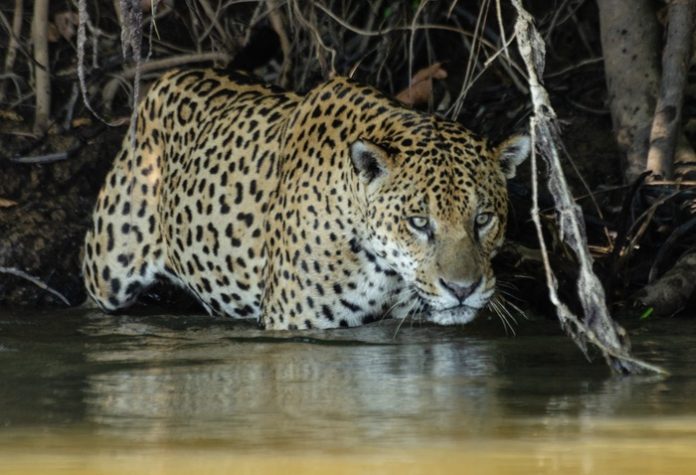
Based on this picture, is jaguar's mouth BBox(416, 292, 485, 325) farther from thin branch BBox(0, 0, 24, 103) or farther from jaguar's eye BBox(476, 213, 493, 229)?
thin branch BBox(0, 0, 24, 103)

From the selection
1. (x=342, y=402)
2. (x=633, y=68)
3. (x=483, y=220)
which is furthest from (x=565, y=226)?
(x=633, y=68)

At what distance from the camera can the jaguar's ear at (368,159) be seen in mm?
7457

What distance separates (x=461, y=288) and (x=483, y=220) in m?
0.48

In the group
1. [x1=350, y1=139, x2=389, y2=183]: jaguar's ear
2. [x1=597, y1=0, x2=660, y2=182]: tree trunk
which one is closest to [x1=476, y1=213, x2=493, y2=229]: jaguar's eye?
[x1=350, y1=139, x2=389, y2=183]: jaguar's ear

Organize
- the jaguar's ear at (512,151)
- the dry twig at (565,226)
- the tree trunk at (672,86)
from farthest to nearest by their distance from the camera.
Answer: the tree trunk at (672,86) → the jaguar's ear at (512,151) → the dry twig at (565,226)

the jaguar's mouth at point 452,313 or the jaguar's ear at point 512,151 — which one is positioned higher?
the jaguar's ear at point 512,151

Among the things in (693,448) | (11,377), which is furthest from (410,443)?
(11,377)

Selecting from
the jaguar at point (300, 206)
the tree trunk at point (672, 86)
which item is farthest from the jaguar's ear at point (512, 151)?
the tree trunk at point (672, 86)

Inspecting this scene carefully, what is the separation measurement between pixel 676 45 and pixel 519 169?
4.72 feet

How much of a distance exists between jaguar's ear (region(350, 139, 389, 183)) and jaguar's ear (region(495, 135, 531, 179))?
589 mm

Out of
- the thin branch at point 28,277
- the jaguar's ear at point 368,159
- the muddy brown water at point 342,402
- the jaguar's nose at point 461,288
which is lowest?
the muddy brown water at point 342,402

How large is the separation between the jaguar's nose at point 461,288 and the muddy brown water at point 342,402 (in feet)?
0.86

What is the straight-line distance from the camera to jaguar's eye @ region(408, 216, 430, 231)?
7.47 metres

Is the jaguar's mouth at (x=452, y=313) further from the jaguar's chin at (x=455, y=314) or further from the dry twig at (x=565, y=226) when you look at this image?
the dry twig at (x=565, y=226)
